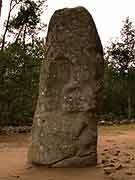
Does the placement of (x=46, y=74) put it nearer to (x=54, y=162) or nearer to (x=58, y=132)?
(x=58, y=132)

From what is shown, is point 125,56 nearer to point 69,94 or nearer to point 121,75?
point 121,75

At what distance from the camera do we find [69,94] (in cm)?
857

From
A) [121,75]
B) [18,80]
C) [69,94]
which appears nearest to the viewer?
[69,94]

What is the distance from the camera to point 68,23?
29.0 feet

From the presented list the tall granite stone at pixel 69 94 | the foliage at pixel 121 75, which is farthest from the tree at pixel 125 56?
the tall granite stone at pixel 69 94

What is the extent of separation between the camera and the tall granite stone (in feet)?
27.5

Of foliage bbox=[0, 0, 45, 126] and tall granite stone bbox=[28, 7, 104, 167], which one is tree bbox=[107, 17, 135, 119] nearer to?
foliage bbox=[0, 0, 45, 126]

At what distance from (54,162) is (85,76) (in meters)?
1.87

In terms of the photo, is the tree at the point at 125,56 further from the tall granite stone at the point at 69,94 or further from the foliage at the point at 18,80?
the tall granite stone at the point at 69,94

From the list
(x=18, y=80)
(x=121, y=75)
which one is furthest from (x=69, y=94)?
(x=121, y=75)

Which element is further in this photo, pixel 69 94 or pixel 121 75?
pixel 121 75

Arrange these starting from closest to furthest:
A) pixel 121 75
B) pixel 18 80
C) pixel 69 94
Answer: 1. pixel 69 94
2. pixel 18 80
3. pixel 121 75

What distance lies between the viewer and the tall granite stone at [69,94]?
330 inches

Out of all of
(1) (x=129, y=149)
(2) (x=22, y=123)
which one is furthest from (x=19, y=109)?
(1) (x=129, y=149)
